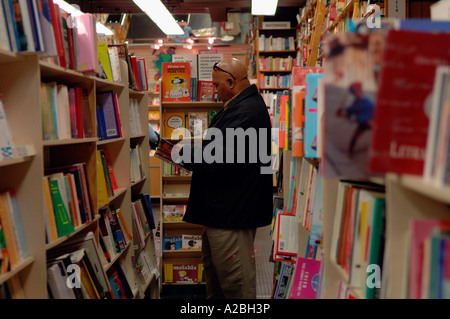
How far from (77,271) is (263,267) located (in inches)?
98.6

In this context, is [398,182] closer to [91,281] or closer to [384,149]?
[384,149]

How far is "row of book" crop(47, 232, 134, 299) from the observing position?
157 cm

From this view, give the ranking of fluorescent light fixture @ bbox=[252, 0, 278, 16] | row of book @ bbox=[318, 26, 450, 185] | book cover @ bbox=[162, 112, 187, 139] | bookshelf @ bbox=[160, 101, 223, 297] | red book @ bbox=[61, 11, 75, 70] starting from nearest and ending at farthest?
row of book @ bbox=[318, 26, 450, 185], red book @ bbox=[61, 11, 75, 70], bookshelf @ bbox=[160, 101, 223, 297], book cover @ bbox=[162, 112, 187, 139], fluorescent light fixture @ bbox=[252, 0, 278, 16]

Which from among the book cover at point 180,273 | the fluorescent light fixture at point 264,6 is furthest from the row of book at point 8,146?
the fluorescent light fixture at point 264,6

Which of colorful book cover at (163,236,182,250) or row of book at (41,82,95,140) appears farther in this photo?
colorful book cover at (163,236,182,250)

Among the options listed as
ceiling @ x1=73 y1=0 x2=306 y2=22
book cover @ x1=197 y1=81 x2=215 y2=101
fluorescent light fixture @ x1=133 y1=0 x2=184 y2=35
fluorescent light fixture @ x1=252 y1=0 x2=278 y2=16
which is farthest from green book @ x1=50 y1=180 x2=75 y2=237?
ceiling @ x1=73 y1=0 x2=306 y2=22

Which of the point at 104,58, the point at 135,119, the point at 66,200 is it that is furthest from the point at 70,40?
the point at 135,119

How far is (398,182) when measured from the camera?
2.73 feet

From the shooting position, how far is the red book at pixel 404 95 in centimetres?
72

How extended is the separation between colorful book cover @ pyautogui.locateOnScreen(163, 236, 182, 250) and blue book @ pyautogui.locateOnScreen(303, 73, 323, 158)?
2.60m

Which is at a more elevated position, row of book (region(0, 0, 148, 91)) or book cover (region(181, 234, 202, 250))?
row of book (region(0, 0, 148, 91))

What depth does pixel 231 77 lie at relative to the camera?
2.52 metres

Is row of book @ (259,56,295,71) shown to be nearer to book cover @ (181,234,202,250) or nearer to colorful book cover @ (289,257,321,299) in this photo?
book cover @ (181,234,202,250)

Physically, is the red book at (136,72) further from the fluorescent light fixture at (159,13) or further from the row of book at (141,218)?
the fluorescent light fixture at (159,13)
